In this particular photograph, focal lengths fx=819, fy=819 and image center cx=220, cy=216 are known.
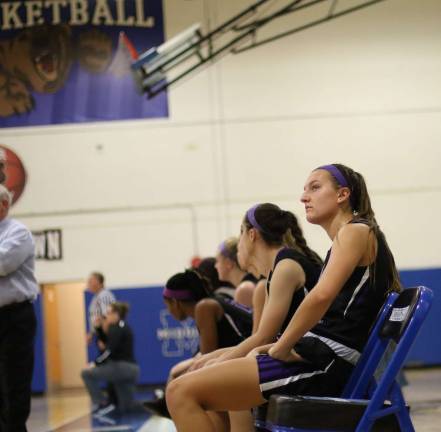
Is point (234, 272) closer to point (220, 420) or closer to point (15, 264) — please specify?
point (15, 264)

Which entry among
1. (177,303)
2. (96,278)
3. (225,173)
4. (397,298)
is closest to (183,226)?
(225,173)

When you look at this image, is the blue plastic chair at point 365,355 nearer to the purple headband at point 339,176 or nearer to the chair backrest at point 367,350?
the chair backrest at point 367,350

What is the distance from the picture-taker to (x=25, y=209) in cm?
1373

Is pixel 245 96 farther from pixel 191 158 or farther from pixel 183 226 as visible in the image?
pixel 183 226

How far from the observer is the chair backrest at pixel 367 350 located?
9.48ft

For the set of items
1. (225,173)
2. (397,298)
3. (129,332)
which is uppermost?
(225,173)

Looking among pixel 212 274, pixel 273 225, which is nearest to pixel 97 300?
pixel 212 274

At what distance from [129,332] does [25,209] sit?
4533 millimetres

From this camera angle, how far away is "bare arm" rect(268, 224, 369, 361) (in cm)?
279

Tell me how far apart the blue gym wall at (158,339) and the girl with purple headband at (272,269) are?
9568 mm

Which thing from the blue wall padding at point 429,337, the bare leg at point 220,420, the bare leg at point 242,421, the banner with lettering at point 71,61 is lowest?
the blue wall padding at point 429,337

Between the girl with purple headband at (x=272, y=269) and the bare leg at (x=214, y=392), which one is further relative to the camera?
the girl with purple headband at (x=272, y=269)

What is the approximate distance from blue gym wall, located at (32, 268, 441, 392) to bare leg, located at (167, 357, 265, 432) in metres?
10.4

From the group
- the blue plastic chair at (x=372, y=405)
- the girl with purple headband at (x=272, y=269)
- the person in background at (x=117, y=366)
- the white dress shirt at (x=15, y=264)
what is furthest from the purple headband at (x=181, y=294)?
A: the person in background at (x=117, y=366)
